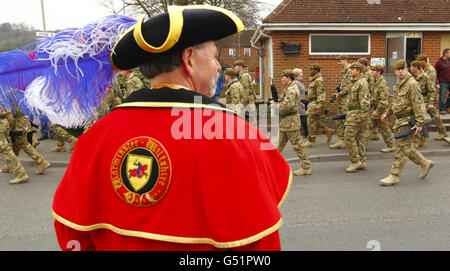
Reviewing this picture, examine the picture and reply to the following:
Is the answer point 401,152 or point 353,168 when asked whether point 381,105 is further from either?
A: point 401,152

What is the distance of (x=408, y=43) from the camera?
539 inches

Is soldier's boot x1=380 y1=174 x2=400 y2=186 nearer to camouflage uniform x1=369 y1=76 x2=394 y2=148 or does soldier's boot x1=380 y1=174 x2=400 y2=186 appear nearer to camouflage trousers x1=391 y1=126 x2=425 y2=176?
camouflage trousers x1=391 y1=126 x2=425 y2=176

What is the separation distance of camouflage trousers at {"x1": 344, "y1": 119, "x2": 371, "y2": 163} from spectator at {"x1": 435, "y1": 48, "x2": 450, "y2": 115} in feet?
19.3

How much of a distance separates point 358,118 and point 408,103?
3.80ft

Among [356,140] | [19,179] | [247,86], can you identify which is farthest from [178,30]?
[247,86]

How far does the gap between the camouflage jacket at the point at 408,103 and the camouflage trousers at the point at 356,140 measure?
971 mm

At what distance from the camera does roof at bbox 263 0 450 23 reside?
12.8 m

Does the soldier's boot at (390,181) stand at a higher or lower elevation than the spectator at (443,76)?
lower

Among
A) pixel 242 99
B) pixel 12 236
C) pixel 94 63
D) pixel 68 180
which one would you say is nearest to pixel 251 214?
pixel 68 180

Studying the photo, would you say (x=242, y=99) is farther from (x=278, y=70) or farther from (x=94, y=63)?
(x=94, y=63)

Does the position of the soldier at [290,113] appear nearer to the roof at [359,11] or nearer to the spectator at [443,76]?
the roof at [359,11]

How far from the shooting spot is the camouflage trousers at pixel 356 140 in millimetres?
7203

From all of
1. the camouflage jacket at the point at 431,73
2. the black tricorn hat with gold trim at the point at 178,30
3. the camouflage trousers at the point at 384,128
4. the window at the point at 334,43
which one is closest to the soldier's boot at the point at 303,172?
the camouflage trousers at the point at 384,128

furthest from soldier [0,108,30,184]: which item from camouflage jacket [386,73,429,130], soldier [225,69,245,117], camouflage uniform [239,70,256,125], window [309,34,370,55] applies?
window [309,34,370,55]
